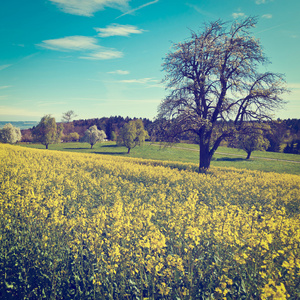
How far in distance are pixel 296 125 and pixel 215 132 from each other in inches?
3349

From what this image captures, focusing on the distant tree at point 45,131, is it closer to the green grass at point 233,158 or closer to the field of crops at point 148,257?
the green grass at point 233,158

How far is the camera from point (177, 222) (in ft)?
16.6

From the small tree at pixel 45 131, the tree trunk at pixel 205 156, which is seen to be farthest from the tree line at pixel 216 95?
the small tree at pixel 45 131

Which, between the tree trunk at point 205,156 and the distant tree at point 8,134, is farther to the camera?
the distant tree at point 8,134

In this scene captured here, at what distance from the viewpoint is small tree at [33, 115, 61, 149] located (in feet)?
161

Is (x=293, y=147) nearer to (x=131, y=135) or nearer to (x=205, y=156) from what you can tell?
(x=131, y=135)

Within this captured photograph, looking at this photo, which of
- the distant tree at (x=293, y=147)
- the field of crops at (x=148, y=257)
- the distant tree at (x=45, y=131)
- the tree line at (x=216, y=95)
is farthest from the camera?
the distant tree at (x=293, y=147)

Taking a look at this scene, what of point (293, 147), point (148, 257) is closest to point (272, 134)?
point (148, 257)

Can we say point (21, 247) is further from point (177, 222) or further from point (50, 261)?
point (177, 222)

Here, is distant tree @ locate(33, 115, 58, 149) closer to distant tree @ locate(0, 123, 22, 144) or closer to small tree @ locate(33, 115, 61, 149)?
small tree @ locate(33, 115, 61, 149)

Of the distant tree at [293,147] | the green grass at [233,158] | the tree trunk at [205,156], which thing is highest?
the distant tree at [293,147]

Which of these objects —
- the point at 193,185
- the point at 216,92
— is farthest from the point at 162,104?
the point at 193,185

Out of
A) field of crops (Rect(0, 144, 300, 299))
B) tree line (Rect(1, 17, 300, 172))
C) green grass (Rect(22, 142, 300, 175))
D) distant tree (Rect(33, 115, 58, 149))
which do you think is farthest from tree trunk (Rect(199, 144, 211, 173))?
distant tree (Rect(33, 115, 58, 149))

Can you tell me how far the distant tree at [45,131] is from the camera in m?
49.1
